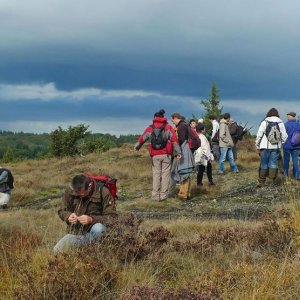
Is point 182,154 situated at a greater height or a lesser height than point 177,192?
greater

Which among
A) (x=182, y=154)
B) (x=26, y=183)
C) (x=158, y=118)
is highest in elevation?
(x=158, y=118)

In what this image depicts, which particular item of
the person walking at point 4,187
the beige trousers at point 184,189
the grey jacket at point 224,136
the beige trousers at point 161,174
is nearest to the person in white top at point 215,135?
the grey jacket at point 224,136

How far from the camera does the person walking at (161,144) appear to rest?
1173 cm

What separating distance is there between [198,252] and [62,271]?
1.93 metres

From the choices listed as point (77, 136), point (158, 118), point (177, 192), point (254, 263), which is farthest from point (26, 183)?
point (77, 136)

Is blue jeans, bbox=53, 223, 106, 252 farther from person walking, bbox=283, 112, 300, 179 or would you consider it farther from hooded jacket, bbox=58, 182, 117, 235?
person walking, bbox=283, 112, 300, 179

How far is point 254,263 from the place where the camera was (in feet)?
16.2

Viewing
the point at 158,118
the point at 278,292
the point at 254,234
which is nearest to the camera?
the point at 278,292

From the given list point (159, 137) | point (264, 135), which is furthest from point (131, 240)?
point (264, 135)

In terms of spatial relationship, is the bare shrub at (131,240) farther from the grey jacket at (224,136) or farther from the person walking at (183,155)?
the grey jacket at (224,136)

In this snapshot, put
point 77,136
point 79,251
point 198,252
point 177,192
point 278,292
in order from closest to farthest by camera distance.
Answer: point 278,292
point 79,251
point 198,252
point 177,192
point 77,136

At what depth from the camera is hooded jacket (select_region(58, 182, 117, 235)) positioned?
6066 mm

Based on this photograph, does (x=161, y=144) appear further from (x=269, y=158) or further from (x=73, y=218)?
(x=73, y=218)

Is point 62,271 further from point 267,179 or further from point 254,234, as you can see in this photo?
point 267,179
